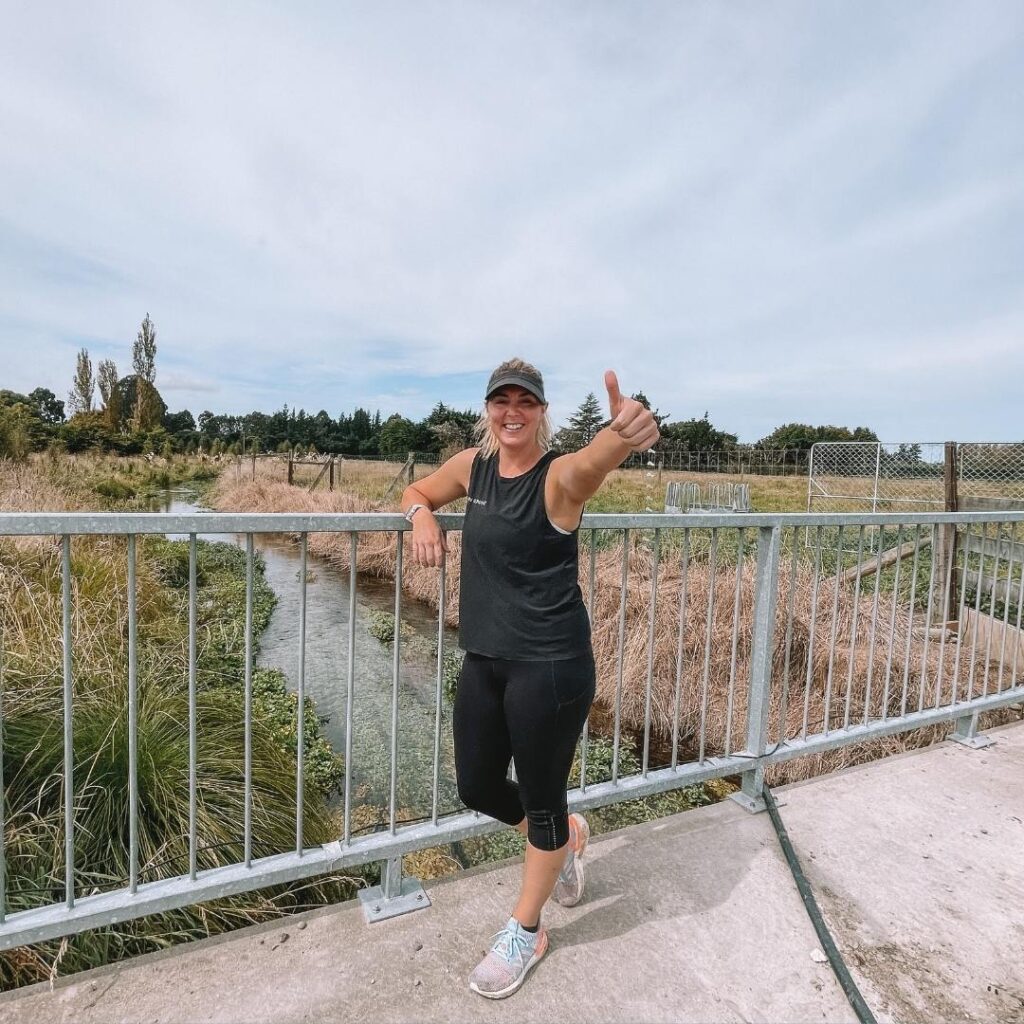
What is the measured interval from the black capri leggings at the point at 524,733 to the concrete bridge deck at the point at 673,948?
402mm

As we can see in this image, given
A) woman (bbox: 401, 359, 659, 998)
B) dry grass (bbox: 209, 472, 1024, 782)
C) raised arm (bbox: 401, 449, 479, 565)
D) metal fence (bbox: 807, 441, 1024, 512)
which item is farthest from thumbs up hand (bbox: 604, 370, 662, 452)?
metal fence (bbox: 807, 441, 1024, 512)

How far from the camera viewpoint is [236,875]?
1.76 meters

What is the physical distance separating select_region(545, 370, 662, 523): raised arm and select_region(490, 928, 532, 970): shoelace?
114 cm

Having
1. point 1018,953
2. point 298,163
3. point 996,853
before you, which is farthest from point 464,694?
point 298,163

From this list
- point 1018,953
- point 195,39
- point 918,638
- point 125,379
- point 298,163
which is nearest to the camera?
point 1018,953

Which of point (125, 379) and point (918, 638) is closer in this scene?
point (918, 638)

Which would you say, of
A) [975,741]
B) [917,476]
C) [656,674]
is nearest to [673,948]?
[975,741]

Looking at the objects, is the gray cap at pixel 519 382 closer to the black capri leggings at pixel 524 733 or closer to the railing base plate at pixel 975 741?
the black capri leggings at pixel 524 733

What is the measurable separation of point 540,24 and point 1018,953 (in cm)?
569

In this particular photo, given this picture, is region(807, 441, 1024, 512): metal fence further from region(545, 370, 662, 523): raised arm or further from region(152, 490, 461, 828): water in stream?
region(545, 370, 662, 523): raised arm

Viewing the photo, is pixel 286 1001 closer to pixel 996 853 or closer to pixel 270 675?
pixel 996 853

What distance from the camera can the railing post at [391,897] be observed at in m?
1.90

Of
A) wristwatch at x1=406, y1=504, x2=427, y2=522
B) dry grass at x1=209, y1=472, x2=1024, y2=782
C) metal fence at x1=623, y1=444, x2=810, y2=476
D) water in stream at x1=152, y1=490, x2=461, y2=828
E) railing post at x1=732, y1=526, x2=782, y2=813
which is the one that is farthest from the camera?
metal fence at x1=623, y1=444, x2=810, y2=476

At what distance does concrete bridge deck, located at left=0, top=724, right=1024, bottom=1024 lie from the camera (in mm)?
1588
